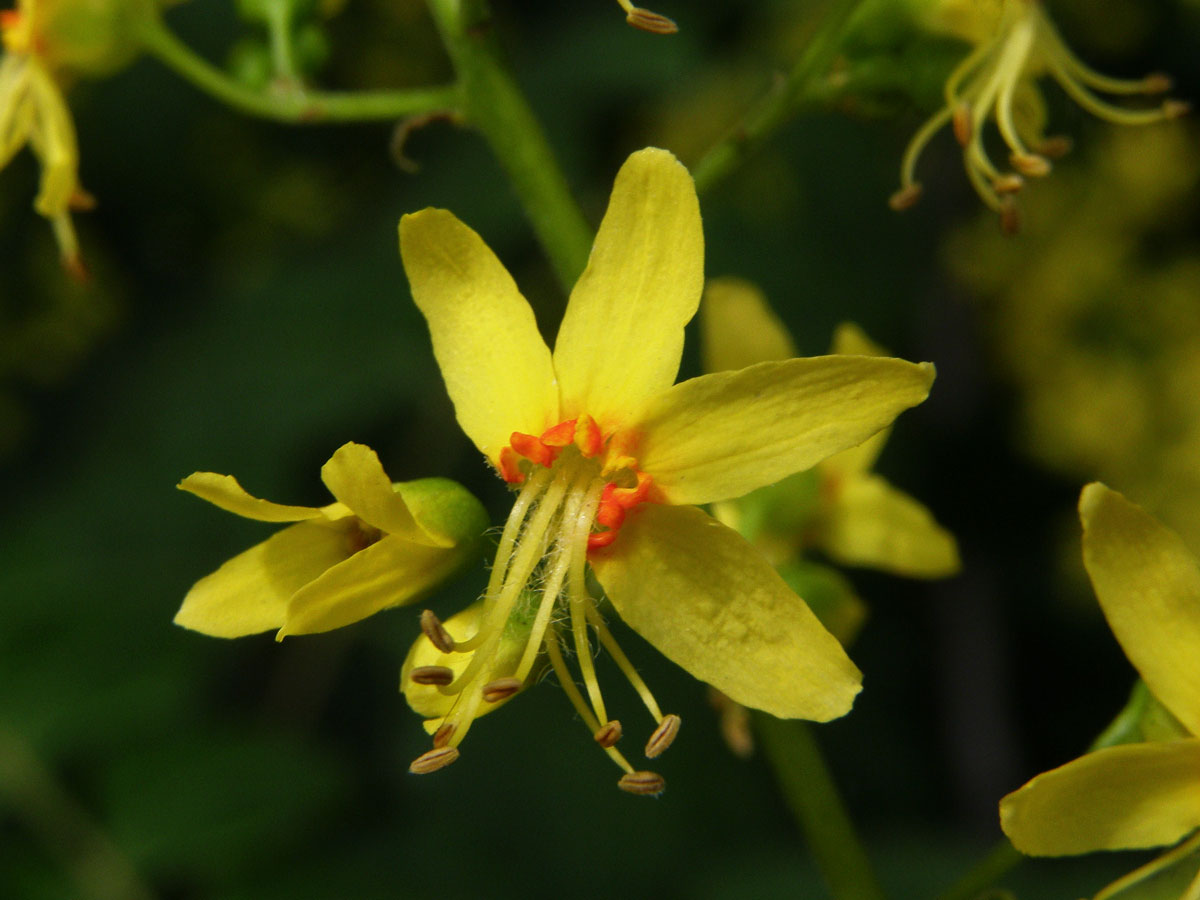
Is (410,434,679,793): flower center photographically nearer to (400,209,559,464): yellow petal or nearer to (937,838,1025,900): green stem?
(400,209,559,464): yellow petal

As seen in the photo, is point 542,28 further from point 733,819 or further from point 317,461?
point 733,819

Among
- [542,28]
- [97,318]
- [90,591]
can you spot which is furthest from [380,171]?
[90,591]

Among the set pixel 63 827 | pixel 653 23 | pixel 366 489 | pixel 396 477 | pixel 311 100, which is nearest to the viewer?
pixel 366 489

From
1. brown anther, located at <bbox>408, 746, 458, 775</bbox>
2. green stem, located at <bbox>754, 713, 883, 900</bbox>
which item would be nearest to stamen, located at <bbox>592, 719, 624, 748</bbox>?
brown anther, located at <bbox>408, 746, 458, 775</bbox>

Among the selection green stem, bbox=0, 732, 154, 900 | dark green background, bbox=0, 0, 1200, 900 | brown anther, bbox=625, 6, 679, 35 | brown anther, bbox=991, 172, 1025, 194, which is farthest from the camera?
dark green background, bbox=0, 0, 1200, 900

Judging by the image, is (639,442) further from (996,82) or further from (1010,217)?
(996,82)

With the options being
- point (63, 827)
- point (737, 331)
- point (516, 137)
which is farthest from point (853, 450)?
point (63, 827)

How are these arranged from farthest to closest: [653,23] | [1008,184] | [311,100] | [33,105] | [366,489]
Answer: [33,105] → [311,100] → [1008,184] → [653,23] → [366,489]

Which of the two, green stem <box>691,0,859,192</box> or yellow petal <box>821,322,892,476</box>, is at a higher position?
green stem <box>691,0,859,192</box>
